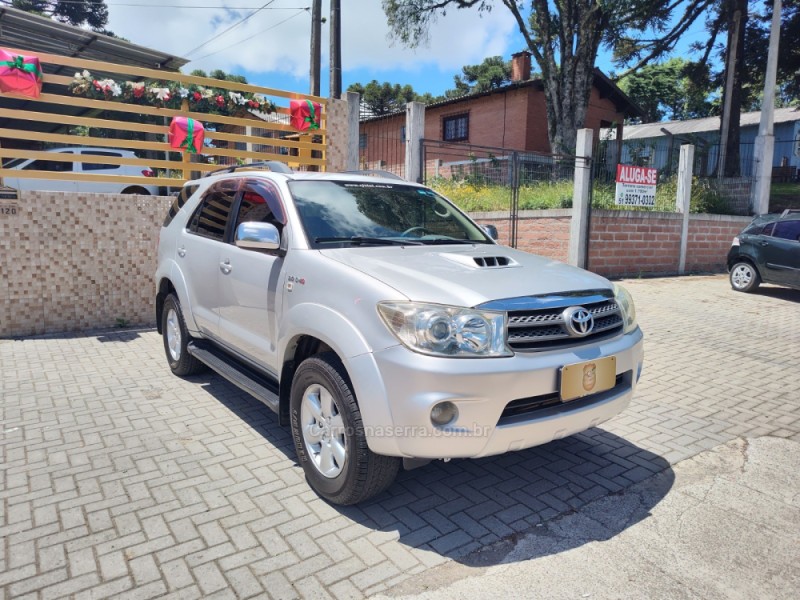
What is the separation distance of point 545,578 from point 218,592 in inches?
57.3

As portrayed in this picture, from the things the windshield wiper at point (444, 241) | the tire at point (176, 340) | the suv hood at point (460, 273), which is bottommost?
the tire at point (176, 340)

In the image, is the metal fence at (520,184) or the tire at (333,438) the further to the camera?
the metal fence at (520,184)

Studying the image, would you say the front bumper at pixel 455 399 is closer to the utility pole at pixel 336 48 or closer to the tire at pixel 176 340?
the tire at pixel 176 340

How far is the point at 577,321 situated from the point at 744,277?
1004cm

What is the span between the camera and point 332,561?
2.64 metres

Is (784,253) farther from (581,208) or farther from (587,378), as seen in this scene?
(587,378)

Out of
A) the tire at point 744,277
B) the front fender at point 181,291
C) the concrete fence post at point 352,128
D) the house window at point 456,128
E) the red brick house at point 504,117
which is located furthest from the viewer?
the house window at point 456,128

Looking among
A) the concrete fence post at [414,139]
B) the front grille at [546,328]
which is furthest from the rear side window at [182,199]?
the concrete fence post at [414,139]

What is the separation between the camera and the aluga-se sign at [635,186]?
1202cm

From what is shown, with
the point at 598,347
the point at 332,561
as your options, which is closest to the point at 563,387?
the point at 598,347

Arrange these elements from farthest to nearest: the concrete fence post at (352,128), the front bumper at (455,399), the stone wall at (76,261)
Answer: the concrete fence post at (352,128) < the stone wall at (76,261) < the front bumper at (455,399)

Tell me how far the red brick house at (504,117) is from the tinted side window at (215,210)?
17.2 meters

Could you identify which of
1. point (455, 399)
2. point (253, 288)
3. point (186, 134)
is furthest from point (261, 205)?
→ point (186, 134)

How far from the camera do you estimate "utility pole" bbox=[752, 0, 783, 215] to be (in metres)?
14.6
